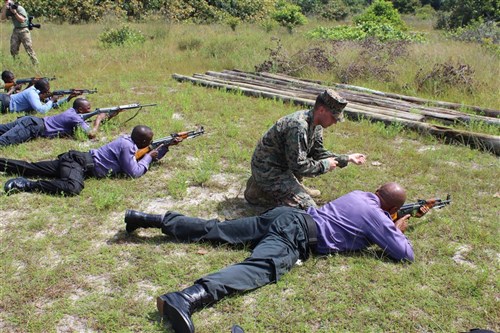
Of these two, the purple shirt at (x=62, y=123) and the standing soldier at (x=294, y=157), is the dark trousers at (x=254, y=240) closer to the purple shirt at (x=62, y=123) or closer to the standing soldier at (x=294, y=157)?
the standing soldier at (x=294, y=157)

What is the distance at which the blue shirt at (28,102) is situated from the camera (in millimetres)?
7980

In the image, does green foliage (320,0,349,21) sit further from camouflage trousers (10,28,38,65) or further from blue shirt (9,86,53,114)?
blue shirt (9,86,53,114)

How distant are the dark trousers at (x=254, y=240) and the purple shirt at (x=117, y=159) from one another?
1.56 metres

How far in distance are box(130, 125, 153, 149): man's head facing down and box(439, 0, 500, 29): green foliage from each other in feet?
81.3

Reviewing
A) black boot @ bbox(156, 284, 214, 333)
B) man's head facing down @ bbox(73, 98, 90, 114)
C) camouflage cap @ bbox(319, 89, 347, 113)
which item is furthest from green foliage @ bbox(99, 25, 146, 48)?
black boot @ bbox(156, 284, 214, 333)

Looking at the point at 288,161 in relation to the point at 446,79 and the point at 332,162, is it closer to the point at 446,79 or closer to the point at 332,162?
the point at 332,162

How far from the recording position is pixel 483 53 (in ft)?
36.6

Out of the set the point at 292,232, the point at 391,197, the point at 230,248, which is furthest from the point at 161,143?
the point at 391,197

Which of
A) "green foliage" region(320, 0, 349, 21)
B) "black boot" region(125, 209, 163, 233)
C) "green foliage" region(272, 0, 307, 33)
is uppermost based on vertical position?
"green foliage" region(320, 0, 349, 21)

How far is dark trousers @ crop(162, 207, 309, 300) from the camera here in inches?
135

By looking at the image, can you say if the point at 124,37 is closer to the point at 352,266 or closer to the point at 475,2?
the point at 352,266

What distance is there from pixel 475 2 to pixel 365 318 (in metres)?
28.5

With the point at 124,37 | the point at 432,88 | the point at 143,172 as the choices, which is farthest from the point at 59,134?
the point at 124,37

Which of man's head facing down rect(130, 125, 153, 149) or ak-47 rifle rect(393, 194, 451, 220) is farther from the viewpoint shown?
man's head facing down rect(130, 125, 153, 149)
